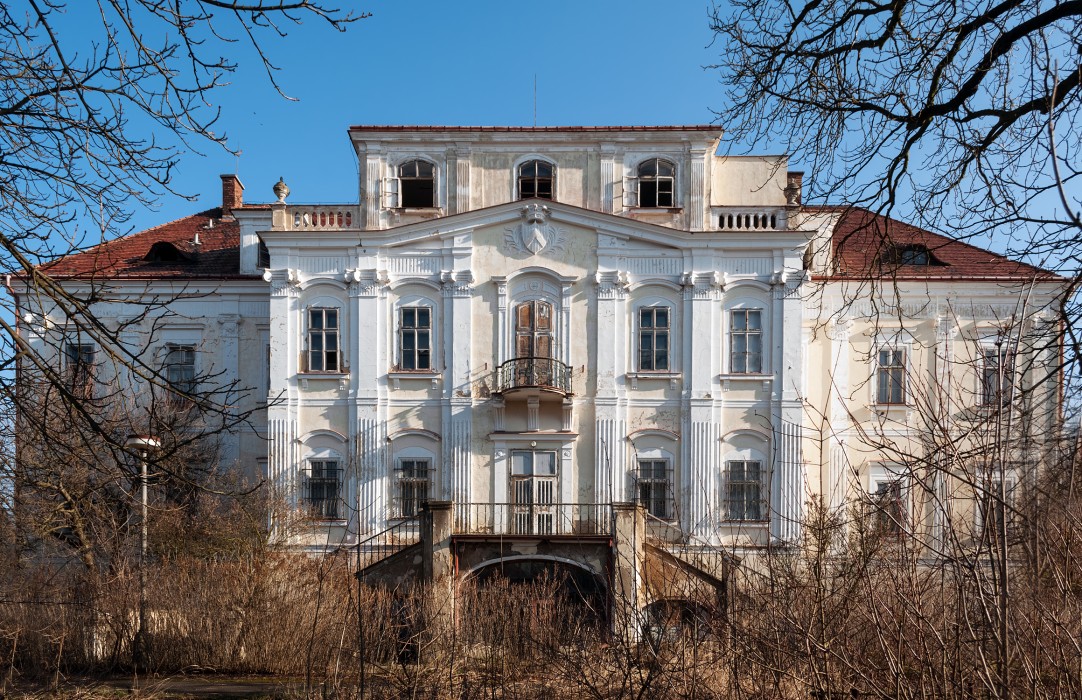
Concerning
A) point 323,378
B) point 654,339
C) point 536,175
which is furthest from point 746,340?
point 323,378

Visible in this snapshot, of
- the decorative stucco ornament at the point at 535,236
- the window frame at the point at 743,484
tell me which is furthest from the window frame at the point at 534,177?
the window frame at the point at 743,484

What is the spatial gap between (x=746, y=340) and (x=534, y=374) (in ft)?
16.4

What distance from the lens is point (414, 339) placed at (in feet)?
68.8

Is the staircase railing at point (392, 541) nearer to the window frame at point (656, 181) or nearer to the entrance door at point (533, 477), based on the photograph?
the entrance door at point (533, 477)

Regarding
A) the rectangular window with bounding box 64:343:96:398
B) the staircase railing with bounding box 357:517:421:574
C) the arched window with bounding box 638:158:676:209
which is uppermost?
the arched window with bounding box 638:158:676:209

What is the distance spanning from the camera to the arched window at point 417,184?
21.4 m

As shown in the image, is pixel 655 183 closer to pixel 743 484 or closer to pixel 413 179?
pixel 413 179

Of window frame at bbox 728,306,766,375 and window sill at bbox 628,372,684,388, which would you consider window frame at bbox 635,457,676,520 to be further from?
window frame at bbox 728,306,766,375

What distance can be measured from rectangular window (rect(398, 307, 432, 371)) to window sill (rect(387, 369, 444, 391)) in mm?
196

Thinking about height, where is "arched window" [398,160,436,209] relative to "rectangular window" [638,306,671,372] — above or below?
above

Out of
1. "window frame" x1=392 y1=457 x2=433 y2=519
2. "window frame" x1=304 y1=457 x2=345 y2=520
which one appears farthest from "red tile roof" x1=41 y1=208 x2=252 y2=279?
"window frame" x1=392 y1=457 x2=433 y2=519

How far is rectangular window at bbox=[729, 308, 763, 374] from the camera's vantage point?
20797 mm

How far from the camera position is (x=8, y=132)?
5.77 m

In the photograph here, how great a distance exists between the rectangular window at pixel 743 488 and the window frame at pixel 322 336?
30.9 feet
